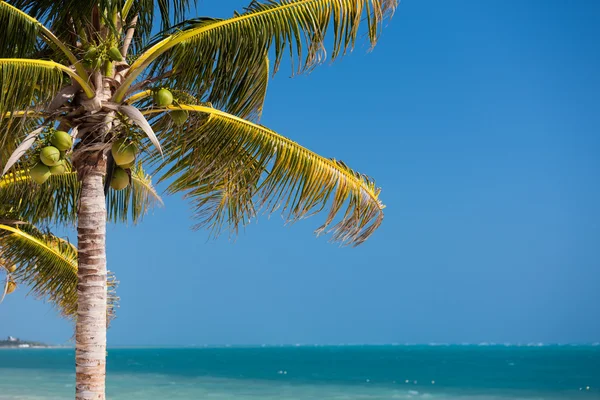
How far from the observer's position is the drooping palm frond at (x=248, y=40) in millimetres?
6320

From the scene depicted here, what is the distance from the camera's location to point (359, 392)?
37.1 m

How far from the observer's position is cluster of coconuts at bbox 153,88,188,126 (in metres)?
6.02

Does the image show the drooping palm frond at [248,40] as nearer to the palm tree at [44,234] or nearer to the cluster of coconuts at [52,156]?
the cluster of coconuts at [52,156]

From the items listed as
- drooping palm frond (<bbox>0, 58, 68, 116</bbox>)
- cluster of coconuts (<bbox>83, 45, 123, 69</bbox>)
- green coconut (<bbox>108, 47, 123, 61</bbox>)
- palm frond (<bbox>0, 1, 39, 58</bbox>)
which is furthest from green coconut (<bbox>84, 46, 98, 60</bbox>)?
palm frond (<bbox>0, 1, 39, 58</bbox>)

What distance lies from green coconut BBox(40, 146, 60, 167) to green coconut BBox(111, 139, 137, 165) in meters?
0.48

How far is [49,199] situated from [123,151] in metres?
3.53

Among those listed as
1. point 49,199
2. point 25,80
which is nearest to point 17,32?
point 25,80

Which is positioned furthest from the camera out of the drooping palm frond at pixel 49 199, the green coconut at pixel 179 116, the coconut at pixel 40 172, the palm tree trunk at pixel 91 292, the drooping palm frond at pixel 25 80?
the drooping palm frond at pixel 49 199

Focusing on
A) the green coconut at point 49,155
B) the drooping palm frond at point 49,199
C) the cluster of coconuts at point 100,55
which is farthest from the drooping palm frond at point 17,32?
the drooping palm frond at point 49,199

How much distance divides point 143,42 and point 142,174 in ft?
10.5

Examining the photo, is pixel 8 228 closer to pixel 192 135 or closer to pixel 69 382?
pixel 192 135

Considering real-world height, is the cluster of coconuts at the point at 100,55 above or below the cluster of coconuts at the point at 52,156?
above

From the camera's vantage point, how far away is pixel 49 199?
359 inches

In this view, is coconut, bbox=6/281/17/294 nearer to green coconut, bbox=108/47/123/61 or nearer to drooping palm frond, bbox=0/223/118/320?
drooping palm frond, bbox=0/223/118/320
